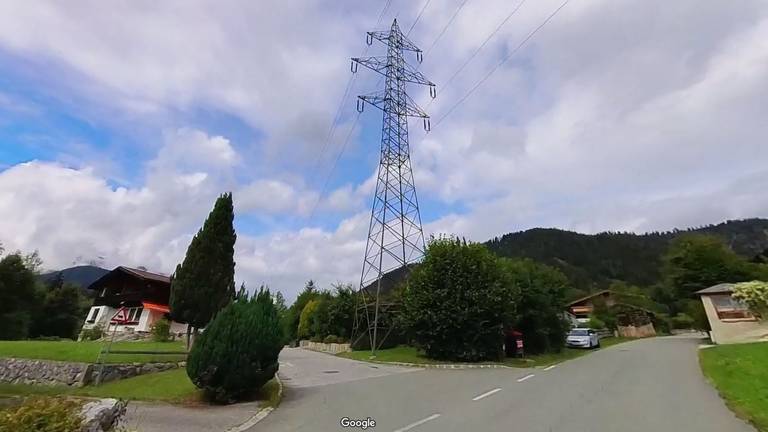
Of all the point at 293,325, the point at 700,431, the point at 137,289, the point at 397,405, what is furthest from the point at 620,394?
the point at 137,289

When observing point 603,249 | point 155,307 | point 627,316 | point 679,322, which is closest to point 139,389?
point 155,307

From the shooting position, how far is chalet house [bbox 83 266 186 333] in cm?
4016

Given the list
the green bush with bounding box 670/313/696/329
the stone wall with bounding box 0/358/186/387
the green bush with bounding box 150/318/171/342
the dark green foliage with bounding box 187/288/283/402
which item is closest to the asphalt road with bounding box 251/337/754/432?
the dark green foliage with bounding box 187/288/283/402

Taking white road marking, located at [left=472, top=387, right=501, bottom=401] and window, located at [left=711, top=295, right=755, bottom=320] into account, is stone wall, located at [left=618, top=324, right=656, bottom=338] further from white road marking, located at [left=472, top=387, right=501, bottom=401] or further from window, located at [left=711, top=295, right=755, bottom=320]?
white road marking, located at [left=472, top=387, right=501, bottom=401]

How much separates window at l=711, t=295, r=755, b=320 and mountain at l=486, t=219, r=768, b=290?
268 ft

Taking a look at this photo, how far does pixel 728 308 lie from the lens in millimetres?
28406

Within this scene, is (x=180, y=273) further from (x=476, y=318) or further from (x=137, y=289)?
(x=137, y=289)

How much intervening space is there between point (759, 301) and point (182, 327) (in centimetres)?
3987

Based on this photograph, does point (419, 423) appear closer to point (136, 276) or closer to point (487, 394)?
point (487, 394)

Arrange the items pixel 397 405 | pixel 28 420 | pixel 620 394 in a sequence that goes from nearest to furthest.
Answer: pixel 28 420, pixel 397 405, pixel 620 394

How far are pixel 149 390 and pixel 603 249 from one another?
465 ft

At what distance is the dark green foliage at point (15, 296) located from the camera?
97.8 ft

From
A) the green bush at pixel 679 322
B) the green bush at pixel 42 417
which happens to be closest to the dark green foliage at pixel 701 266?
the green bush at pixel 679 322

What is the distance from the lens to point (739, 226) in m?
152
